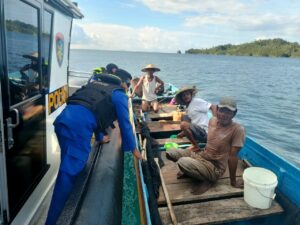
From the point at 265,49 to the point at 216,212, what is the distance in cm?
11985

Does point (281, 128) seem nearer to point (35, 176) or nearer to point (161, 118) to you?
point (161, 118)

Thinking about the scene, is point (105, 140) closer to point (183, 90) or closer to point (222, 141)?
point (222, 141)

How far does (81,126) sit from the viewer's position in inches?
105

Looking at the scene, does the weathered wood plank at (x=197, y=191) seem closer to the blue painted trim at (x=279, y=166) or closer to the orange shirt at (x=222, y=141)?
the orange shirt at (x=222, y=141)

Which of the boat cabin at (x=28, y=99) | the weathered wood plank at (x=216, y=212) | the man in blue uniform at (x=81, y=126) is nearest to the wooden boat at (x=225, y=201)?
the weathered wood plank at (x=216, y=212)

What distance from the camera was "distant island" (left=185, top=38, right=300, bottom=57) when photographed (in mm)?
103250

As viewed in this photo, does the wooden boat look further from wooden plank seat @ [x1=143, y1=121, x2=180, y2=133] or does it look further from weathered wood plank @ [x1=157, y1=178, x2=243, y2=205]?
wooden plank seat @ [x1=143, y1=121, x2=180, y2=133]

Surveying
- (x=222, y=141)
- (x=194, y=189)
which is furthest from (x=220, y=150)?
(x=194, y=189)

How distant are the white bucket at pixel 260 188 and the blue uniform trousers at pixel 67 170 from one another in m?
1.78

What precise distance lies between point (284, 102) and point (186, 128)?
13.5m

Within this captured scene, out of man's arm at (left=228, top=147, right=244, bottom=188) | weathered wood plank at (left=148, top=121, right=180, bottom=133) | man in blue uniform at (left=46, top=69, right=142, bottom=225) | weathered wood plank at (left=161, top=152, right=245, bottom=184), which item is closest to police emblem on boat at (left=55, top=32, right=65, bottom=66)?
man in blue uniform at (left=46, top=69, right=142, bottom=225)

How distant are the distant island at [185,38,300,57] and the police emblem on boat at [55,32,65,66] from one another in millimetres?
111616

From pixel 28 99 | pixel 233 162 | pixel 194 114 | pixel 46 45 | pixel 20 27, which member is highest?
pixel 20 27

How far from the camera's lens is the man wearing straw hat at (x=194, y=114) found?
15.7ft
